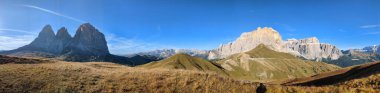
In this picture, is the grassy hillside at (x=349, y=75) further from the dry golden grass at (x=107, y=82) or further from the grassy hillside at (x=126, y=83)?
the dry golden grass at (x=107, y=82)

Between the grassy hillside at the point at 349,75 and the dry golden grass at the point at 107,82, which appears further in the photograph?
the grassy hillside at the point at 349,75

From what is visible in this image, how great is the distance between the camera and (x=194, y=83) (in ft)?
102

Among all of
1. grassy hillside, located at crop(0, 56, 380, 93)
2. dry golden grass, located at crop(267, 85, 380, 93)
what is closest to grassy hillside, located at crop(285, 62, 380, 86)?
dry golden grass, located at crop(267, 85, 380, 93)

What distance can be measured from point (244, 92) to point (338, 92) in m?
8.75

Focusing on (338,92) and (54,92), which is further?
(338,92)

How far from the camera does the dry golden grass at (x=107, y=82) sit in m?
26.2

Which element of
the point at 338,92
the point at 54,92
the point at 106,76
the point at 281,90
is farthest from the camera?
the point at 106,76

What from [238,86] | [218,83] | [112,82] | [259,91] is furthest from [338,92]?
[112,82]

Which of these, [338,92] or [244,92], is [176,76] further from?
[338,92]

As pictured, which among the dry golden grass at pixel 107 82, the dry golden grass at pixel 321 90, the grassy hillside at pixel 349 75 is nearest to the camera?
the dry golden grass at pixel 107 82

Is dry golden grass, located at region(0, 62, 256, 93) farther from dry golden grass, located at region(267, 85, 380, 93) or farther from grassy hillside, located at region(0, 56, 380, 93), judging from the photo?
dry golden grass, located at region(267, 85, 380, 93)

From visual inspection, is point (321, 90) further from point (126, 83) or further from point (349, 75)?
point (349, 75)

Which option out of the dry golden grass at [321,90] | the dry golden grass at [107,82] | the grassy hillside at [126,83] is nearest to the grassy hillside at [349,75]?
the dry golden grass at [321,90]

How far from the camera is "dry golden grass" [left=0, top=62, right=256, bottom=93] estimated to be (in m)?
26.2
